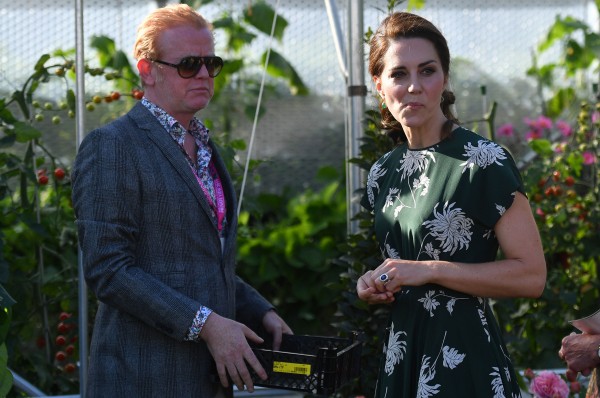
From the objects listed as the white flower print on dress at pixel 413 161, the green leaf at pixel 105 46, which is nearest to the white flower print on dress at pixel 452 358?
the white flower print on dress at pixel 413 161

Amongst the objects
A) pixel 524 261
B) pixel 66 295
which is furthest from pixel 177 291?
pixel 66 295

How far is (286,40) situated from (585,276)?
2.29 m

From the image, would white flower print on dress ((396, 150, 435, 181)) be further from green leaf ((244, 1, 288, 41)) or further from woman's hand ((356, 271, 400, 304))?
green leaf ((244, 1, 288, 41))

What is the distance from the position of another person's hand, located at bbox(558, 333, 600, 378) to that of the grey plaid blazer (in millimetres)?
975

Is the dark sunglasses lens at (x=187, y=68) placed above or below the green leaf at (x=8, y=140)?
above

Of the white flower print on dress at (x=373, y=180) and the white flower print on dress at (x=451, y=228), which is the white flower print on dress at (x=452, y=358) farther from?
the white flower print on dress at (x=373, y=180)

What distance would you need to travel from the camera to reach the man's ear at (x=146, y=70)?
9.07 feet

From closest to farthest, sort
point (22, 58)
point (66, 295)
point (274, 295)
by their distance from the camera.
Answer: point (66, 295) → point (22, 58) → point (274, 295)

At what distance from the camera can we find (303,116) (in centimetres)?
604

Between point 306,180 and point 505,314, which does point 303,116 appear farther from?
point 505,314

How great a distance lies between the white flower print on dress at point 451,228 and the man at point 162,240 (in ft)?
1.87

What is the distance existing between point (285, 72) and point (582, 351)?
3561 mm

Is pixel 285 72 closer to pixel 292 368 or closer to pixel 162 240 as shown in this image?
pixel 162 240

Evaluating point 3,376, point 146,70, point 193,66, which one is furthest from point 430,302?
point 3,376
